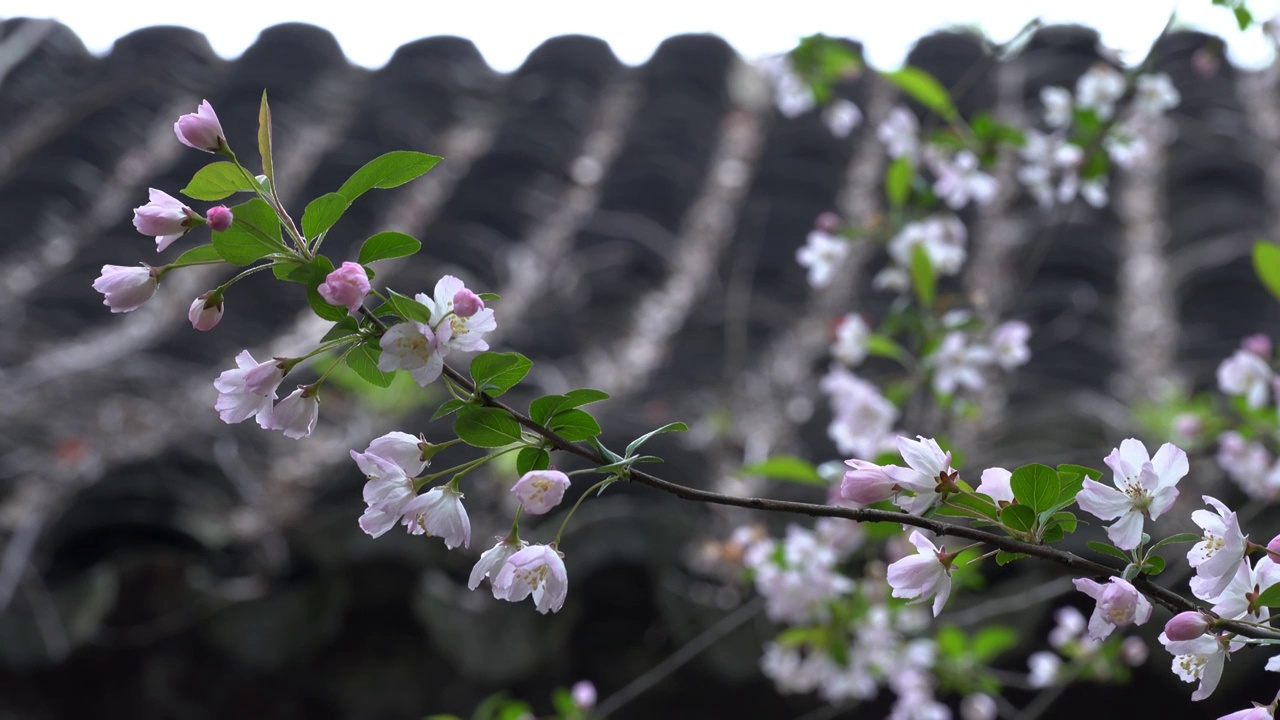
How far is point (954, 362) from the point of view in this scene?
1716mm

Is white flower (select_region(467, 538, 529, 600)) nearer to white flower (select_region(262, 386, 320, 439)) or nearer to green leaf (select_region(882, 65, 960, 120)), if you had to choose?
white flower (select_region(262, 386, 320, 439))

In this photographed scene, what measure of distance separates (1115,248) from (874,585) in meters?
1.75

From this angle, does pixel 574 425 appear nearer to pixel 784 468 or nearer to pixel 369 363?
pixel 369 363

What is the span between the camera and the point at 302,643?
163 centimetres

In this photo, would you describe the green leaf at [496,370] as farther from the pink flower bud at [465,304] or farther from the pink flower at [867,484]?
the pink flower at [867,484]

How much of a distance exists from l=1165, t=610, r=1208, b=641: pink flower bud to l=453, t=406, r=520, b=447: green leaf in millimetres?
400

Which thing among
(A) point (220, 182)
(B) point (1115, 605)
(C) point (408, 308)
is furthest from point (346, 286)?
(B) point (1115, 605)

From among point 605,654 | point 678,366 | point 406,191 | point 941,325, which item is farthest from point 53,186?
point 941,325

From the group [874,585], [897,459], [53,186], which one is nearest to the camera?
[897,459]

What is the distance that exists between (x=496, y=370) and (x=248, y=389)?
16cm

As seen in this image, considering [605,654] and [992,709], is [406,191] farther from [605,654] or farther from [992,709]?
[992,709]

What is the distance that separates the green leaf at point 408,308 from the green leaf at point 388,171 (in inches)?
4.0

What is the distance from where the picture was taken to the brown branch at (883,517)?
1.95ft

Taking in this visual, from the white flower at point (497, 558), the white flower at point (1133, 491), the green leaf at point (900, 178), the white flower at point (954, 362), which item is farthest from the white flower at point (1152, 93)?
the white flower at point (497, 558)
